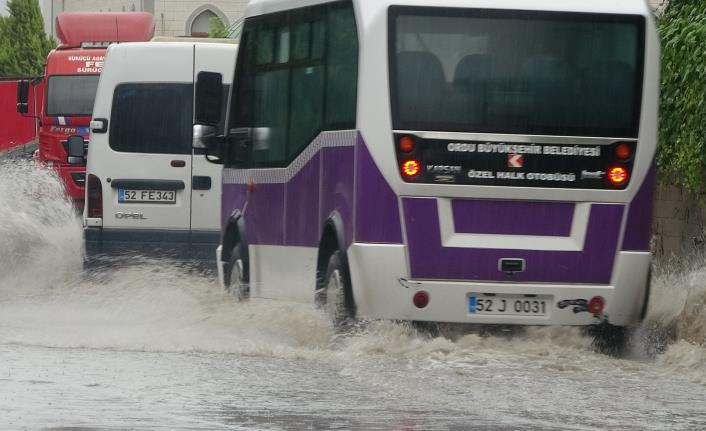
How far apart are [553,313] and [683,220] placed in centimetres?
815

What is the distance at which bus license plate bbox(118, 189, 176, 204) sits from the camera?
720 inches

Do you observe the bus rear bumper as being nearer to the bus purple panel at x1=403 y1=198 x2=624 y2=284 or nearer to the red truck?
the bus purple panel at x1=403 y1=198 x2=624 y2=284

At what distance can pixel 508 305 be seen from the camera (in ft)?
39.1

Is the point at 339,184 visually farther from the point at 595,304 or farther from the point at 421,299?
the point at 595,304

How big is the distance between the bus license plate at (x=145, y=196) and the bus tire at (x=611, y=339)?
22.9 feet

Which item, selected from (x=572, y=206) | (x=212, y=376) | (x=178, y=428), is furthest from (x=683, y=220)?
(x=178, y=428)

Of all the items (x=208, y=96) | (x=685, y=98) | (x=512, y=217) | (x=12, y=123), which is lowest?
(x=12, y=123)

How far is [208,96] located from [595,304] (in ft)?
14.2

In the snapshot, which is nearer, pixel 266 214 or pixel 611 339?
pixel 611 339

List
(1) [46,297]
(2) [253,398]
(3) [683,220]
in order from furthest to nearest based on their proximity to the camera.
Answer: (3) [683,220], (1) [46,297], (2) [253,398]

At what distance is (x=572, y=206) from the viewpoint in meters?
12.0

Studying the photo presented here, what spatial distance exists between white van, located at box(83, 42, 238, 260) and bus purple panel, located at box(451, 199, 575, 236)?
22.0 feet

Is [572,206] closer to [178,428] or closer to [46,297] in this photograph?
[178,428]

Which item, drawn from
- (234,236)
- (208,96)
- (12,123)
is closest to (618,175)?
(208,96)
